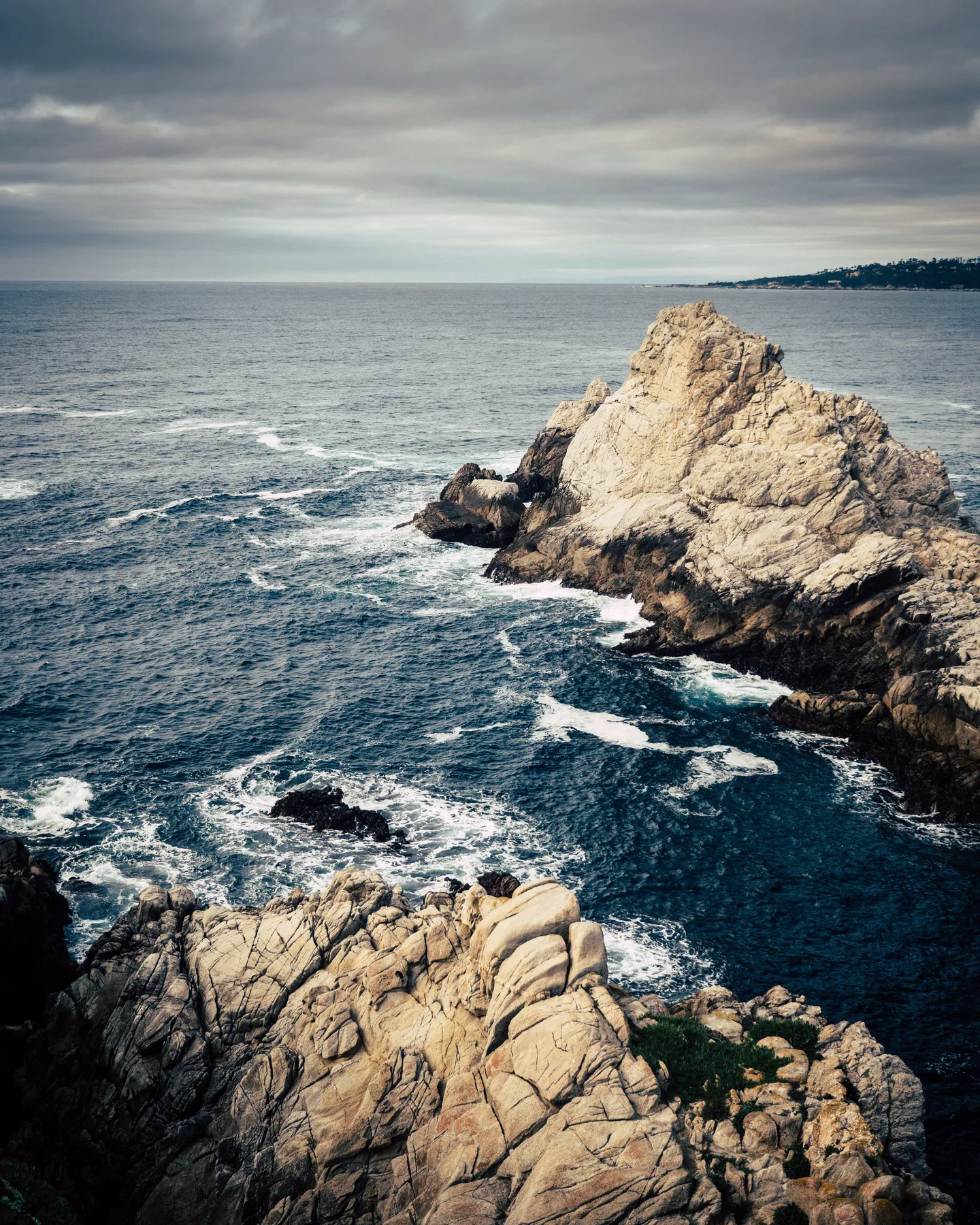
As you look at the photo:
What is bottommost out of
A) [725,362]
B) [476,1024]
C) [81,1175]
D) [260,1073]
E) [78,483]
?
[81,1175]

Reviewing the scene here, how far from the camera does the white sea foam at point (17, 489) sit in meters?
102

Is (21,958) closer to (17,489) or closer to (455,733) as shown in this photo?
(455,733)

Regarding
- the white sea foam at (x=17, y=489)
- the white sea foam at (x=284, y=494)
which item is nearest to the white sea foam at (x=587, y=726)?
the white sea foam at (x=284, y=494)

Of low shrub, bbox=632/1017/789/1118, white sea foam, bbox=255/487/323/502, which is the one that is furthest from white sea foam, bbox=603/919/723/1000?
white sea foam, bbox=255/487/323/502

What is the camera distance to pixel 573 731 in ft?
198

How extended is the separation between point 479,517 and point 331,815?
5055 centimetres

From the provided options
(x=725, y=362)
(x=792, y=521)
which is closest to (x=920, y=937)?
(x=792, y=521)

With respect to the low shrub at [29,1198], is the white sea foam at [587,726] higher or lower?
higher

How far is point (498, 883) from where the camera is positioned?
43875 mm

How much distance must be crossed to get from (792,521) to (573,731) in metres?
25.6

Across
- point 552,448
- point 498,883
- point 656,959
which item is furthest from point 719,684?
point 552,448

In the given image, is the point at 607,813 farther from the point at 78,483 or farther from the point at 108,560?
the point at 78,483

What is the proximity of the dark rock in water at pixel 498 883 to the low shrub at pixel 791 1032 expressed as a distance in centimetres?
1410

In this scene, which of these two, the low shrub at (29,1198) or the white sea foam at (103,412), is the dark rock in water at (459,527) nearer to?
the low shrub at (29,1198)
